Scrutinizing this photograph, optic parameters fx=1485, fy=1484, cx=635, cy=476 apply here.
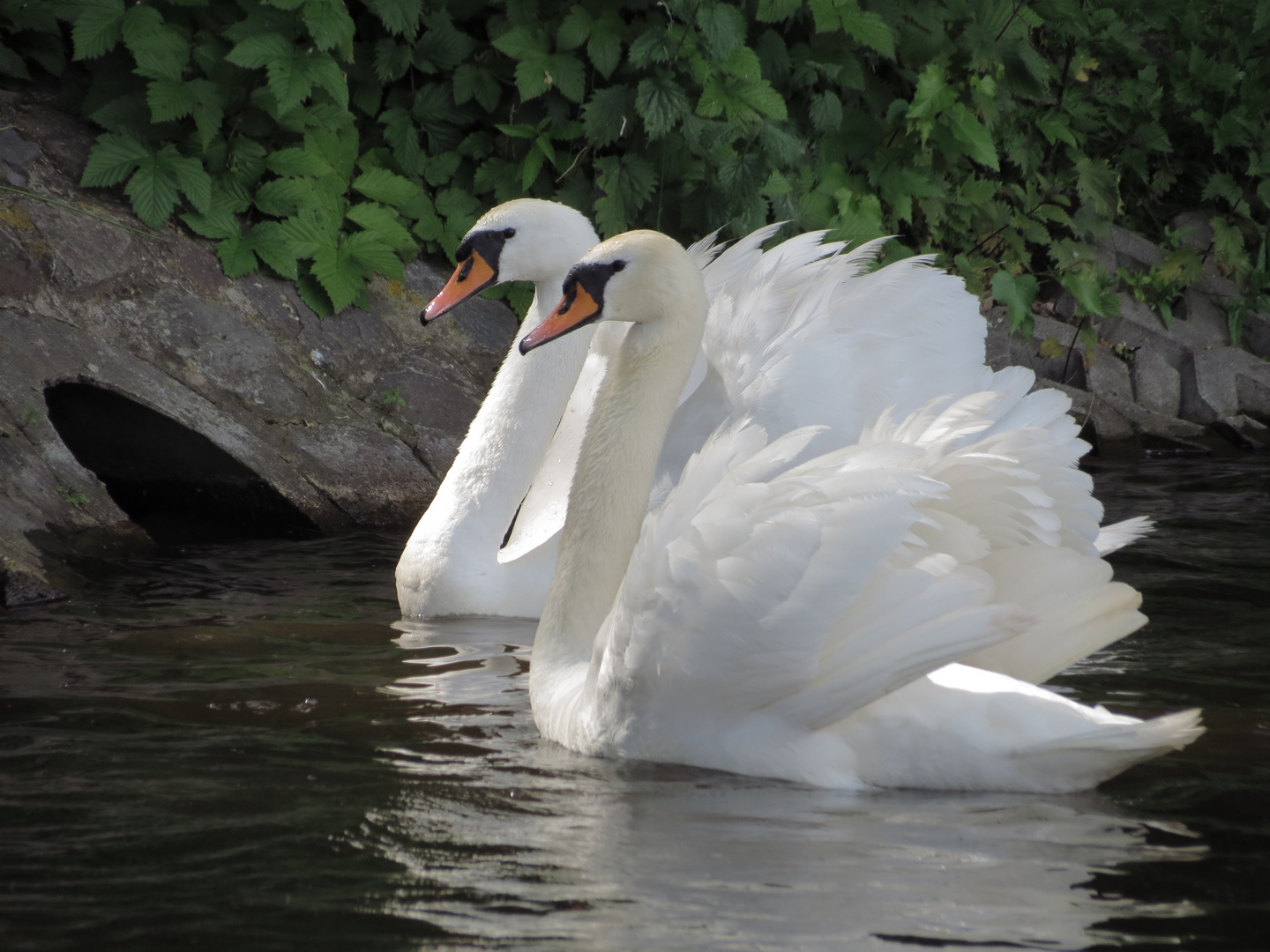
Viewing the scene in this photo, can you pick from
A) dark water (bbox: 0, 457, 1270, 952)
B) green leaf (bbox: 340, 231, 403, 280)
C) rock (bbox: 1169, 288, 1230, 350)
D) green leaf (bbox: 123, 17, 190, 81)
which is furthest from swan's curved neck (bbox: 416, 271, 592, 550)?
rock (bbox: 1169, 288, 1230, 350)

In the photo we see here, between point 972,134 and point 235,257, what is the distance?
3668mm

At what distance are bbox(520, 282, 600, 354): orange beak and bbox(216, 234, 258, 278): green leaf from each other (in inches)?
112

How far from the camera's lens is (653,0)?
636 cm

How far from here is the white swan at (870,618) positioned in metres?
2.49

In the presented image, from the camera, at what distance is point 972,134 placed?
733 centimetres

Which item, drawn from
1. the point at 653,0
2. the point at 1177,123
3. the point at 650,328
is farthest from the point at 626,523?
the point at 1177,123

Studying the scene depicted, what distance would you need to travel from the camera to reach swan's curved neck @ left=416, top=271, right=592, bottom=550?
433cm

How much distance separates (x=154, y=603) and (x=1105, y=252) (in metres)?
6.74

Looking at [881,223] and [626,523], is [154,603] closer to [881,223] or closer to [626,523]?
[626,523]

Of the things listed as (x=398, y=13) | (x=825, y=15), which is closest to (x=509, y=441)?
(x=398, y=13)

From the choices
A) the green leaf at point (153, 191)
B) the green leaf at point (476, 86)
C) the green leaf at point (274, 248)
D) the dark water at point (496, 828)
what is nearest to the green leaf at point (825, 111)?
the green leaf at point (476, 86)

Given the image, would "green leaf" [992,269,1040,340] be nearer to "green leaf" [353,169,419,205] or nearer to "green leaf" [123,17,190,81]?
"green leaf" [353,169,419,205]

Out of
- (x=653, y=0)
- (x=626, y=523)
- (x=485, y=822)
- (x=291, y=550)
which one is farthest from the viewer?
(x=653, y=0)

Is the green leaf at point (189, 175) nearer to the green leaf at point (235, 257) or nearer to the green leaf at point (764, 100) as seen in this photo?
the green leaf at point (235, 257)
